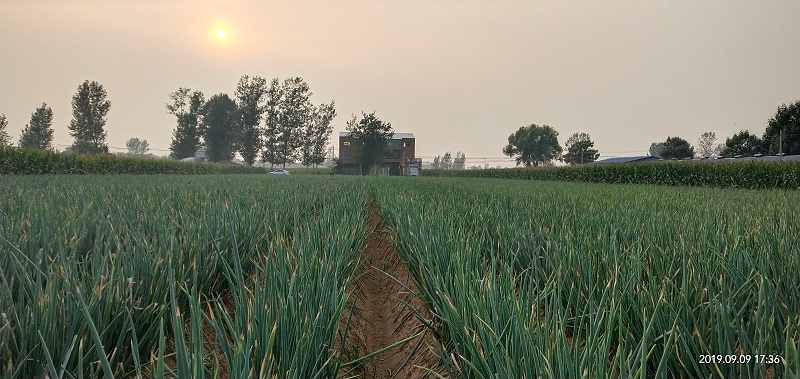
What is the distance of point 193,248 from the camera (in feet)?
5.25

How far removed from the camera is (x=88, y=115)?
1677 inches

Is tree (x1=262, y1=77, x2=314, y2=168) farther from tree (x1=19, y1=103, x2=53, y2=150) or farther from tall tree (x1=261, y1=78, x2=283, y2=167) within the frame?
tree (x1=19, y1=103, x2=53, y2=150)

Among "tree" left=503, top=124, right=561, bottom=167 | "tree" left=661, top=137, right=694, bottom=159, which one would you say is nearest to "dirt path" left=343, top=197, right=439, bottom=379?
"tree" left=661, top=137, right=694, bottom=159

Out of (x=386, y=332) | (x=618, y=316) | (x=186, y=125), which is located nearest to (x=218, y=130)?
(x=186, y=125)

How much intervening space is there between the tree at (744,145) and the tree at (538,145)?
23.7m

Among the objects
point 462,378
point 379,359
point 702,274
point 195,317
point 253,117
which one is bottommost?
point 379,359

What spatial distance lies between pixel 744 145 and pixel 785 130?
10390 mm

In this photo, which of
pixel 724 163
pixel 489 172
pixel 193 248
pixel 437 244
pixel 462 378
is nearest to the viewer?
pixel 462 378

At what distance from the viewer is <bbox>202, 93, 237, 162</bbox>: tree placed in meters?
53.7

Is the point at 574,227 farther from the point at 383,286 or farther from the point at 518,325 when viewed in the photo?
the point at 518,325

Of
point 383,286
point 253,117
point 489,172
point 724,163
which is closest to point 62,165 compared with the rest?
point 383,286

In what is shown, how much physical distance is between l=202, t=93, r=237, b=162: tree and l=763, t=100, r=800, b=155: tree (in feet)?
188

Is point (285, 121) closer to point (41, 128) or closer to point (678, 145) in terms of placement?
point (41, 128)

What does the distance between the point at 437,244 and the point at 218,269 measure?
90 centimetres
